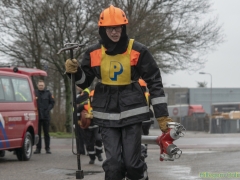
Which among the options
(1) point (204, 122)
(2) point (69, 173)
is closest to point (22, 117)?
(2) point (69, 173)

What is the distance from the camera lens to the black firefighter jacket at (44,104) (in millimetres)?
15883

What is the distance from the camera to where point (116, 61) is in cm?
674

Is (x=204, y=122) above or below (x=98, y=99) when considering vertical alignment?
below

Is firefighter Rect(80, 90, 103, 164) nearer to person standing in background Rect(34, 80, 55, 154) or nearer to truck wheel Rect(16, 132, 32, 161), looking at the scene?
truck wheel Rect(16, 132, 32, 161)

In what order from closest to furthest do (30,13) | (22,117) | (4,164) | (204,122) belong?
(4,164) < (22,117) < (30,13) < (204,122)

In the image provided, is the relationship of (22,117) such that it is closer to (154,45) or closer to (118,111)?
(118,111)

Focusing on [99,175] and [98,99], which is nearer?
[98,99]

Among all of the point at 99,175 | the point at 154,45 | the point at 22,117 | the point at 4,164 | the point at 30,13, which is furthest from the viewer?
the point at 154,45

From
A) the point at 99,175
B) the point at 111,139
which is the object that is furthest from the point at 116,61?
the point at 99,175

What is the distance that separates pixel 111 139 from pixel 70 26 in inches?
898

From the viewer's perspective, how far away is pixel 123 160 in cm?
667

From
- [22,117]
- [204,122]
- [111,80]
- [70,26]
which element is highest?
[70,26]

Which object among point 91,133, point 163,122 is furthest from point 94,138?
point 163,122

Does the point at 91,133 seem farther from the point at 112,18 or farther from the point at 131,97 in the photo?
the point at 112,18
